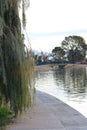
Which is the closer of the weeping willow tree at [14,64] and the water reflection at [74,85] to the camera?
the weeping willow tree at [14,64]

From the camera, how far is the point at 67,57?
14950cm

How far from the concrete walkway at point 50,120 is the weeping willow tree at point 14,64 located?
0.59 m

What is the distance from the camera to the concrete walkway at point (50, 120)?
40.1 ft

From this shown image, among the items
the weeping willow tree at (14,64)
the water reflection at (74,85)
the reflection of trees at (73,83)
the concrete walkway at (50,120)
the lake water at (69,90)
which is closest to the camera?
the concrete walkway at (50,120)

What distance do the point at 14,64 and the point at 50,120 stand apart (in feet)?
6.33

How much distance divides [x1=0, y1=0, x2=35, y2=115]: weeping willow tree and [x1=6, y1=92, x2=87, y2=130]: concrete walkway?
59 cm

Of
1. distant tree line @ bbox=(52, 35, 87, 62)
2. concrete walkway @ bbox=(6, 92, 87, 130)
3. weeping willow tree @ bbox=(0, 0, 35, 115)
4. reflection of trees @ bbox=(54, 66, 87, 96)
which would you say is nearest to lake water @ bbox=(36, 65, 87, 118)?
reflection of trees @ bbox=(54, 66, 87, 96)

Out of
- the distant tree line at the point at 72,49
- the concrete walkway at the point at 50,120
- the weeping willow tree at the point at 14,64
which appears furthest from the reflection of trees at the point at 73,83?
the distant tree line at the point at 72,49

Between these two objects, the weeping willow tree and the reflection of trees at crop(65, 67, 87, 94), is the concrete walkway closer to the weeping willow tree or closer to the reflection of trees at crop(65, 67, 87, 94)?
the weeping willow tree

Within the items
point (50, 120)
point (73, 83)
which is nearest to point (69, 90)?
point (73, 83)

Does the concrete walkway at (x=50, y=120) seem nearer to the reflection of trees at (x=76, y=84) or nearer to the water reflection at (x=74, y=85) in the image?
the water reflection at (x=74, y=85)

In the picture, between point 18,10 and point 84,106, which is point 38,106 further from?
point 18,10

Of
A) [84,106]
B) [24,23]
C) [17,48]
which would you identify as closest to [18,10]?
[24,23]

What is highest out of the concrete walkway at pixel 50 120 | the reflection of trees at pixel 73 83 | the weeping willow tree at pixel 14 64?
the weeping willow tree at pixel 14 64
